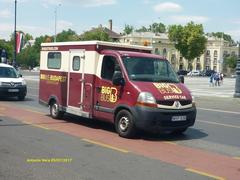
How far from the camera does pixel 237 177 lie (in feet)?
24.4

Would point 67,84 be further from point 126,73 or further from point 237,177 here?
point 237,177

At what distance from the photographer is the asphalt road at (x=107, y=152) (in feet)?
24.4

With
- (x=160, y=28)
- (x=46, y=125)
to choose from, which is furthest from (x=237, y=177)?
(x=160, y=28)

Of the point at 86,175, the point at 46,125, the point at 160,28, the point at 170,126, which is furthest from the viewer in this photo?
the point at 160,28

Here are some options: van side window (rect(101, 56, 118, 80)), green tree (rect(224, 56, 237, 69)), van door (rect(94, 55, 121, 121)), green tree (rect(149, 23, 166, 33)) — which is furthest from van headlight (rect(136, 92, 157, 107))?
green tree (rect(149, 23, 166, 33))

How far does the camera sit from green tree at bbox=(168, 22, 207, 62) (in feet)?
367

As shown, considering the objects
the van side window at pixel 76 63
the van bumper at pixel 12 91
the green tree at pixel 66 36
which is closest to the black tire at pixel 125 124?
the van side window at pixel 76 63

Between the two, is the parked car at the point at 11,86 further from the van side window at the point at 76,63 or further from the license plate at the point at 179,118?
the license plate at the point at 179,118

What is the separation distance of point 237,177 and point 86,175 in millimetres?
2317

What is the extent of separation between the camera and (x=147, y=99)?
10562 millimetres

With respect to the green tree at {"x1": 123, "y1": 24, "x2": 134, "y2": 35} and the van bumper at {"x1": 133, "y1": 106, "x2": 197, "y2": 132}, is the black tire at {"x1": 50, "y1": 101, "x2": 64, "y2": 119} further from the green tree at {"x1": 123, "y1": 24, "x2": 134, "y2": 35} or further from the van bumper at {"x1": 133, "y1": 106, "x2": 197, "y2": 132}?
the green tree at {"x1": 123, "y1": 24, "x2": 134, "y2": 35}

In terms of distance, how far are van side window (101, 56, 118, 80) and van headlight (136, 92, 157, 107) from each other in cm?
142

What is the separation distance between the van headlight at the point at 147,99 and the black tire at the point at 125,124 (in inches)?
18.1

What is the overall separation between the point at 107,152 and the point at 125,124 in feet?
6.49
